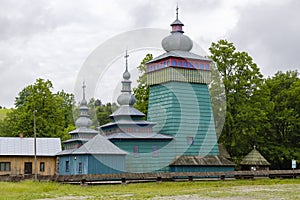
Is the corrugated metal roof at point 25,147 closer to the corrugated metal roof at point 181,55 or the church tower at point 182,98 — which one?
the church tower at point 182,98

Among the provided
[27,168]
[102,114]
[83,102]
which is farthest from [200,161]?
[102,114]

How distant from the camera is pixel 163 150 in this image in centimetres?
4031

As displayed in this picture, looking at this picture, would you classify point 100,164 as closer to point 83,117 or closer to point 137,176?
point 137,176

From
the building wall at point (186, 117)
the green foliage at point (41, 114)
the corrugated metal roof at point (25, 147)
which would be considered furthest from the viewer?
the green foliage at point (41, 114)

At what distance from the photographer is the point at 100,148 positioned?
121 ft

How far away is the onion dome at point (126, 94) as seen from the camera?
42688mm

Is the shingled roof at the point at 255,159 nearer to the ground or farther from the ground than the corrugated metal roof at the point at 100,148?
nearer to the ground

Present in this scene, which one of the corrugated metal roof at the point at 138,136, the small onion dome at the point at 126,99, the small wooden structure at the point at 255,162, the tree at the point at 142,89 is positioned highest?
the tree at the point at 142,89

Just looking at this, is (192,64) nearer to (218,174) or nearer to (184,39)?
(184,39)

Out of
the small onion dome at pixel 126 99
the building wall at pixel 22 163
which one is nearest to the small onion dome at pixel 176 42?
the small onion dome at pixel 126 99

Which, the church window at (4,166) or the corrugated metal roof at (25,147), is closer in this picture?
the church window at (4,166)

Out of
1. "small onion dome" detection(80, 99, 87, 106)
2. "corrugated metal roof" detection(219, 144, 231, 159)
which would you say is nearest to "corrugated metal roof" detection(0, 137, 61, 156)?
"small onion dome" detection(80, 99, 87, 106)

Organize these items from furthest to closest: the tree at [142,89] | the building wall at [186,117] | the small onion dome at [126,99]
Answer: the tree at [142,89] → the small onion dome at [126,99] → the building wall at [186,117]

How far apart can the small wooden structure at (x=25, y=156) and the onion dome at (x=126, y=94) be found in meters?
7.02
